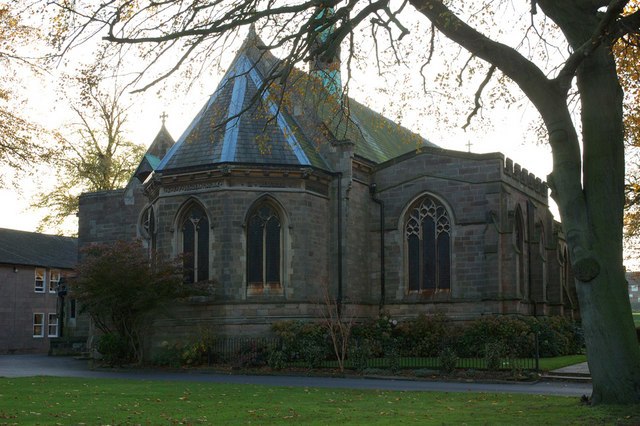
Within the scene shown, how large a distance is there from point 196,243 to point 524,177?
42.2 ft

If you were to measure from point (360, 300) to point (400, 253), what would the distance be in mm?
2298

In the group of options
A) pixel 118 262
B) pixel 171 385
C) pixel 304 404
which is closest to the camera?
pixel 304 404

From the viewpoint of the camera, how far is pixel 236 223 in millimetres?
27188

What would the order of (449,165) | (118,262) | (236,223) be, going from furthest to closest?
(449,165) → (236,223) → (118,262)

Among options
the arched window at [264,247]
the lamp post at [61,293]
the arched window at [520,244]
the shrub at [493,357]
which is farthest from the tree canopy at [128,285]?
the lamp post at [61,293]

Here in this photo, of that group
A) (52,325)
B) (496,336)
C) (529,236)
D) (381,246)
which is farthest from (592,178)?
(52,325)

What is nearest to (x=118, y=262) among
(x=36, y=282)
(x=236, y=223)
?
(x=236, y=223)

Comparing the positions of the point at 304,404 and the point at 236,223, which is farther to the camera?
the point at 236,223

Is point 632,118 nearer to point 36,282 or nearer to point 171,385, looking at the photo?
point 171,385

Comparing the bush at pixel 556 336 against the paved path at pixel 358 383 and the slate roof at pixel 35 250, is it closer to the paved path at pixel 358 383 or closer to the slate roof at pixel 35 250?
the paved path at pixel 358 383

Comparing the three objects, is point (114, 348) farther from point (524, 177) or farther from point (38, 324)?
point (38, 324)

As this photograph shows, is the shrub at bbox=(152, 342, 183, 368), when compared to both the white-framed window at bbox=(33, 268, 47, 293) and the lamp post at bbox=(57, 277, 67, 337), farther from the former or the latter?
the white-framed window at bbox=(33, 268, 47, 293)

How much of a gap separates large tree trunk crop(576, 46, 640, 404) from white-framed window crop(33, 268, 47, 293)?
43.0 meters

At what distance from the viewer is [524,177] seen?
31.2 m
